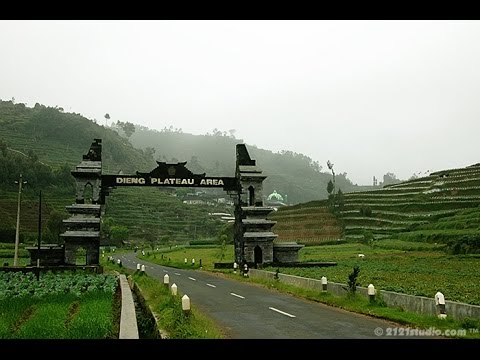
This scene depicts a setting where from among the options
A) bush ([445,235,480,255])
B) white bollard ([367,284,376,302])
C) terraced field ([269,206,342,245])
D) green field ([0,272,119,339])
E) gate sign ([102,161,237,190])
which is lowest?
green field ([0,272,119,339])

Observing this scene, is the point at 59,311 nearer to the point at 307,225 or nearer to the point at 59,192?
the point at 307,225

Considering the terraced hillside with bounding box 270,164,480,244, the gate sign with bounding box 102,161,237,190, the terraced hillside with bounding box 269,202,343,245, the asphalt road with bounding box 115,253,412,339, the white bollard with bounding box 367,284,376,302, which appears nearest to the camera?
the asphalt road with bounding box 115,253,412,339

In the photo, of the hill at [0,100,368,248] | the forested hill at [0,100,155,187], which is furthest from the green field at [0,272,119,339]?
the forested hill at [0,100,155,187]

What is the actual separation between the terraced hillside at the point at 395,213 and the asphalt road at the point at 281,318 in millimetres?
49829

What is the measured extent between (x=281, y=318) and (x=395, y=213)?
81.1 m

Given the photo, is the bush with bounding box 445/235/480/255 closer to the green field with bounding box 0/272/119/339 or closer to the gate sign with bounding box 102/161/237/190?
the gate sign with bounding box 102/161/237/190

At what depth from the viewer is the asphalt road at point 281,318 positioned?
12.4 metres

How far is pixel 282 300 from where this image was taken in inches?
815

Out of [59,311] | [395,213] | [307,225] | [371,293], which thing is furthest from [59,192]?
[371,293]

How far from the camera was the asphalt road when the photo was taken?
488 inches

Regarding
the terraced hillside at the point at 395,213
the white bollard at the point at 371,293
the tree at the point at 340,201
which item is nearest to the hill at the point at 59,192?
the terraced hillside at the point at 395,213

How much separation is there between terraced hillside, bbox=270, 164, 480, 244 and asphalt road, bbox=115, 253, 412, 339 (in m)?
49.8
